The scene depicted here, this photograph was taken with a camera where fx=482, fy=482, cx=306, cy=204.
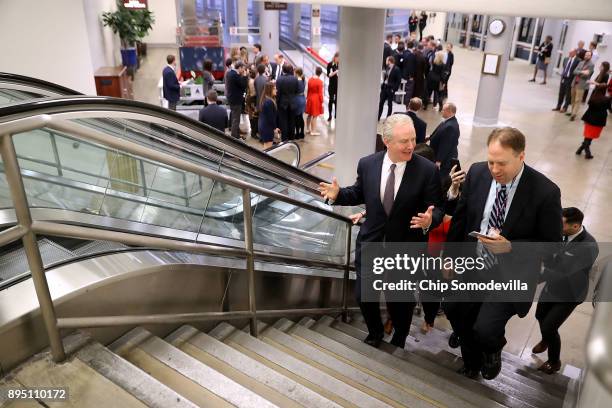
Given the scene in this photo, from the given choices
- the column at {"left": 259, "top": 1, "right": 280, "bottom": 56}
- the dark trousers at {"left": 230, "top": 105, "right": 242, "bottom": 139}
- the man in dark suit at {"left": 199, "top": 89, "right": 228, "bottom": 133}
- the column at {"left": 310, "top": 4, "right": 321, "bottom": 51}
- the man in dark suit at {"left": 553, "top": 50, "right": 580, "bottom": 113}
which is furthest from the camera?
the column at {"left": 310, "top": 4, "right": 321, "bottom": 51}

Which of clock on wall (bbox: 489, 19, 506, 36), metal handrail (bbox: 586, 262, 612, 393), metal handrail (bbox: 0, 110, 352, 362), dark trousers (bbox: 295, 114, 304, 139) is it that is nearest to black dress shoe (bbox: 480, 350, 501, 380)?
metal handrail (bbox: 0, 110, 352, 362)

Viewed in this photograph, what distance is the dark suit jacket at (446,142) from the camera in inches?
235

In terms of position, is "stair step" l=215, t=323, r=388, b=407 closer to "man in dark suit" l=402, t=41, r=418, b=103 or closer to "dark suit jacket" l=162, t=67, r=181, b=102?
"dark suit jacket" l=162, t=67, r=181, b=102

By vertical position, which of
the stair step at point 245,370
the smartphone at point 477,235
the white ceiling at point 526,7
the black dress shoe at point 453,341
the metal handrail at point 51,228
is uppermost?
the white ceiling at point 526,7

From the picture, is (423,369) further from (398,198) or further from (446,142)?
(446,142)

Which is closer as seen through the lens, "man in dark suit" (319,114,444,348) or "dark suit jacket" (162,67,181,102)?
"man in dark suit" (319,114,444,348)

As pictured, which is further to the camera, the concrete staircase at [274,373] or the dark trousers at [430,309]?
the dark trousers at [430,309]

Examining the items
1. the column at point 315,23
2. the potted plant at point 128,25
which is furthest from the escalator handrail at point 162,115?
the column at point 315,23

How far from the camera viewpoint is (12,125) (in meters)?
1.45

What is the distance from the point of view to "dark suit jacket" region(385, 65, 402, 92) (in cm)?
1097

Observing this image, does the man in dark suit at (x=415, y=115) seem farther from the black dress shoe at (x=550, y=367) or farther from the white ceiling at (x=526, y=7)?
the black dress shoe at (x=550, y=367)

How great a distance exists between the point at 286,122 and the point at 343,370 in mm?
7130

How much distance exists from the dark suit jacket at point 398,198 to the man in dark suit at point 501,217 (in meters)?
0.20

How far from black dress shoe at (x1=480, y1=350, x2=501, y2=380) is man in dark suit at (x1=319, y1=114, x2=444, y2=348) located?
829mm
